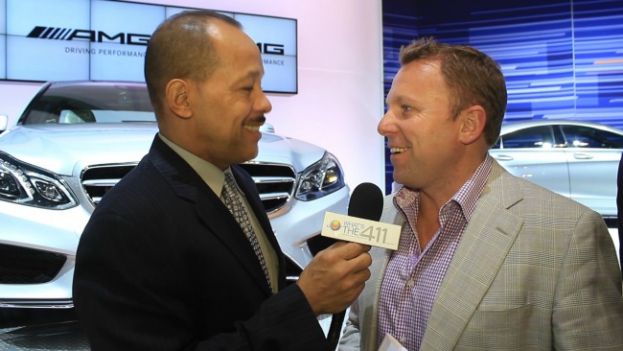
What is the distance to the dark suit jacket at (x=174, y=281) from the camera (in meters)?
0.93

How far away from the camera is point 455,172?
140cm

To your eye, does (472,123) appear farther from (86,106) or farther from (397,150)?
(86,106)

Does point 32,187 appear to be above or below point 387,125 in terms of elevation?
below

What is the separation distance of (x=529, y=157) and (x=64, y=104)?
14.3 ft

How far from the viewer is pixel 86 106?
330 centimetres

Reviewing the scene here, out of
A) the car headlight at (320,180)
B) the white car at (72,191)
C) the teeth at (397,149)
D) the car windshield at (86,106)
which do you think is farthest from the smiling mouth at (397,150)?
the car windshield at (86,106)

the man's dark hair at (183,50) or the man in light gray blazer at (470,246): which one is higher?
the man's dark hair at (183,50)

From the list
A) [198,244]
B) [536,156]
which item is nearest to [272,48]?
[536,156]

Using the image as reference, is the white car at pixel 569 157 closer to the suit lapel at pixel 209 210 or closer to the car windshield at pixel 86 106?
the car windshield at pixel 86 106

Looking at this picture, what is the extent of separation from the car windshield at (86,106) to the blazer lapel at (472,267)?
245 cm

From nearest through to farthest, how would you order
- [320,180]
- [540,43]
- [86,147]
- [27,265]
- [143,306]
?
[143,306]
[27,265]
[86,147]
[320,180]
[540,43]

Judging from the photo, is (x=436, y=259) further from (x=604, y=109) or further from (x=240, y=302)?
(x=604, y=109)

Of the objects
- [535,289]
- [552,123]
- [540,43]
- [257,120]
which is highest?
[540,43]

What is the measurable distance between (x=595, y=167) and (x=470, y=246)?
16.4ft
